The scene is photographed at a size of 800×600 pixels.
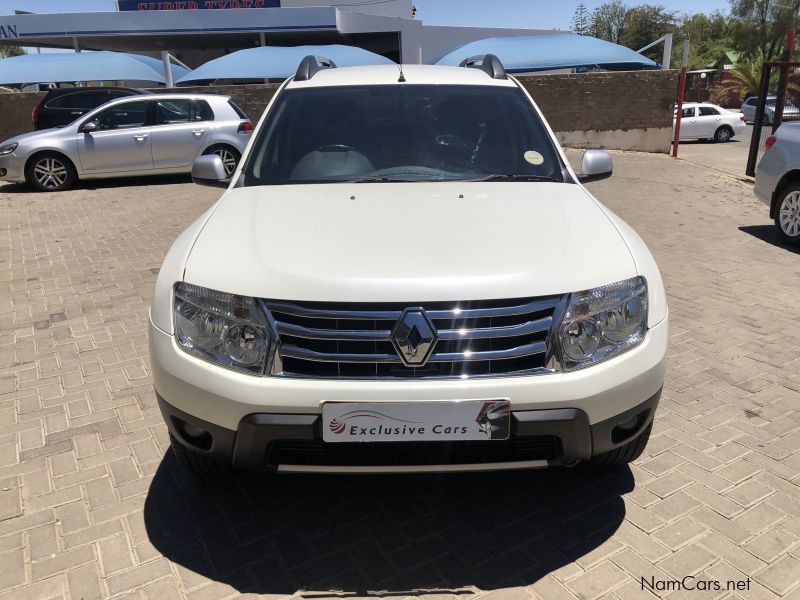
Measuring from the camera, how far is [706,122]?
72.0ft

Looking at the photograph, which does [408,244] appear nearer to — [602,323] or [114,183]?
[602,323]

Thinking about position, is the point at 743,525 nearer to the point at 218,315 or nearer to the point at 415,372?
the point at 415,372

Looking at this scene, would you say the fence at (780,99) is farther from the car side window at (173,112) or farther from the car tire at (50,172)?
the car tire at (50,172)

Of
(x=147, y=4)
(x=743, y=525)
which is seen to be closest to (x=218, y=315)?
(x=743, y=525)

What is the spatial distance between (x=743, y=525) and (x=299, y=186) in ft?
8.03

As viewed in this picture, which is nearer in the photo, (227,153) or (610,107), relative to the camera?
(227,153)

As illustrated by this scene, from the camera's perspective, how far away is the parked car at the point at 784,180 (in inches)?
277

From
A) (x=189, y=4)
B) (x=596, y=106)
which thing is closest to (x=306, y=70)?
(x=596, y=106)

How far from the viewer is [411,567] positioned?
244 centimetres

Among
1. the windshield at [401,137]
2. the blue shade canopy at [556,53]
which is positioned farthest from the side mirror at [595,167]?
the blue shade canopy at [556,53]

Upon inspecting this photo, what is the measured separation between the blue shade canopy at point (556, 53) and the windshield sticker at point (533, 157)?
1398 centimetres

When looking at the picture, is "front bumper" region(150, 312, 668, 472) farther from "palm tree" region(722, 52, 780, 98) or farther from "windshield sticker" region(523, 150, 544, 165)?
"palm tree" region(722, 52, 780, 98)

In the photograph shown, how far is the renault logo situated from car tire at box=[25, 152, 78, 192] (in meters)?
11.0

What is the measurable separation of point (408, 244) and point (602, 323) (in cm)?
75
